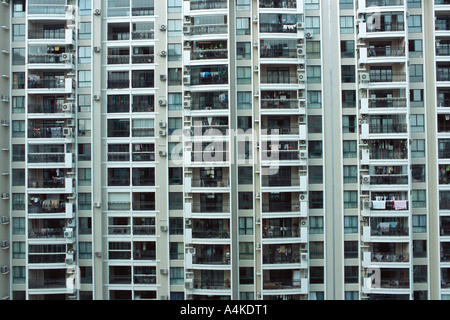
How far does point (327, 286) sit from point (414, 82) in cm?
275

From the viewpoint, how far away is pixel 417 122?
4531 millimetres

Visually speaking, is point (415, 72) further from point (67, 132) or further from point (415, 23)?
point (67, 132)

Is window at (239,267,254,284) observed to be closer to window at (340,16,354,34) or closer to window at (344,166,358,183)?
window at (344,166,358,183)

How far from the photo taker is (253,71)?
4512 millimetres

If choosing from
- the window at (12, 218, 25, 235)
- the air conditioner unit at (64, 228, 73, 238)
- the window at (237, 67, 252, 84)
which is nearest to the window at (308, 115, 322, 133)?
the window at (237, 67, 252, 84)

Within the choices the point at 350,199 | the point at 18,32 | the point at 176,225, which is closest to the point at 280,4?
the point at 350,199

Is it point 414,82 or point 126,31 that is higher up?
point 126,31

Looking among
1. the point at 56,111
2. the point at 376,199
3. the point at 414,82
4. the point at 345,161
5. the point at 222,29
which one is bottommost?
the point at 376,199

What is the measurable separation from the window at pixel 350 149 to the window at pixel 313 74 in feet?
2.78

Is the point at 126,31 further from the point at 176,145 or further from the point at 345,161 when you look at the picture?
the point at 345,161
